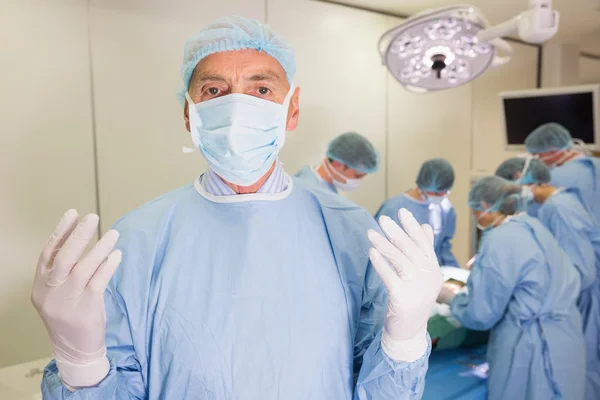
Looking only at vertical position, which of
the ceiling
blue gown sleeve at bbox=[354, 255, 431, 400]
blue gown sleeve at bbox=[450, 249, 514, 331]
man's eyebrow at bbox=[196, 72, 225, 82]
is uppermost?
the ceiling

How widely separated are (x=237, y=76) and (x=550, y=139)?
2.71 meters

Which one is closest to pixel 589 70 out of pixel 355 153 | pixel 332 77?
pixel 332 77

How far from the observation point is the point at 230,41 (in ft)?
3.37

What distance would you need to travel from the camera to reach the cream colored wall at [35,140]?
2033 millimetres

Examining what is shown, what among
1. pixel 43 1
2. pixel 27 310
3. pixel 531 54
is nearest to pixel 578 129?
pixel 531 54

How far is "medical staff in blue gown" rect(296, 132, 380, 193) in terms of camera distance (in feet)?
8.63

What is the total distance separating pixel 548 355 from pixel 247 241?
1.59 meters

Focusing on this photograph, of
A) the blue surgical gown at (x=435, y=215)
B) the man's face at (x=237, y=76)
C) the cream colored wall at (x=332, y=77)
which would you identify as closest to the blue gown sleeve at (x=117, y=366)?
the man's face at (x=237, y=76)

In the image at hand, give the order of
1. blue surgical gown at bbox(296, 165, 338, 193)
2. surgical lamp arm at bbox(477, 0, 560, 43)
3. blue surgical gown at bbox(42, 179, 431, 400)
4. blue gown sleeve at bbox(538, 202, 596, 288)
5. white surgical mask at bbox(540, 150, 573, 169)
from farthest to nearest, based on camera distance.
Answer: white surgical mask at bbox(540, 150, 573, 169) < blue surgical gown at bbox(296, 165, 338, 193) < blue gown sleeve at bbox(538, 202, 596, 288) < surgical lamp arm at bbox(477, 0, 560, 43) < blue surgical gown at bbox(42, 179, 431, 400)

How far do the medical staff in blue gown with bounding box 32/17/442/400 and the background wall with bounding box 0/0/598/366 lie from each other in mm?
1373

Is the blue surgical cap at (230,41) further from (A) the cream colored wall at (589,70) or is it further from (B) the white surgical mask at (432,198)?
(A) the cream colored wall at (589,70)

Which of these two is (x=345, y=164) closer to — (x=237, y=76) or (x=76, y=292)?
(x=237, y=76)

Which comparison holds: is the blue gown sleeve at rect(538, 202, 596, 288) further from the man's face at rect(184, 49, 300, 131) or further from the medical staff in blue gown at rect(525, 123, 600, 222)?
the man's face at rect(184, 49, 300, 131)

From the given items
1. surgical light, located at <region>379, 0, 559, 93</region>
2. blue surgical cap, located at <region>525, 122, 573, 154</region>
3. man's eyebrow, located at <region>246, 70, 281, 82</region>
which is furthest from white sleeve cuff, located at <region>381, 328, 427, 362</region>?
blue surgical cap, located at <region>525, 122, 573, 154</region>
